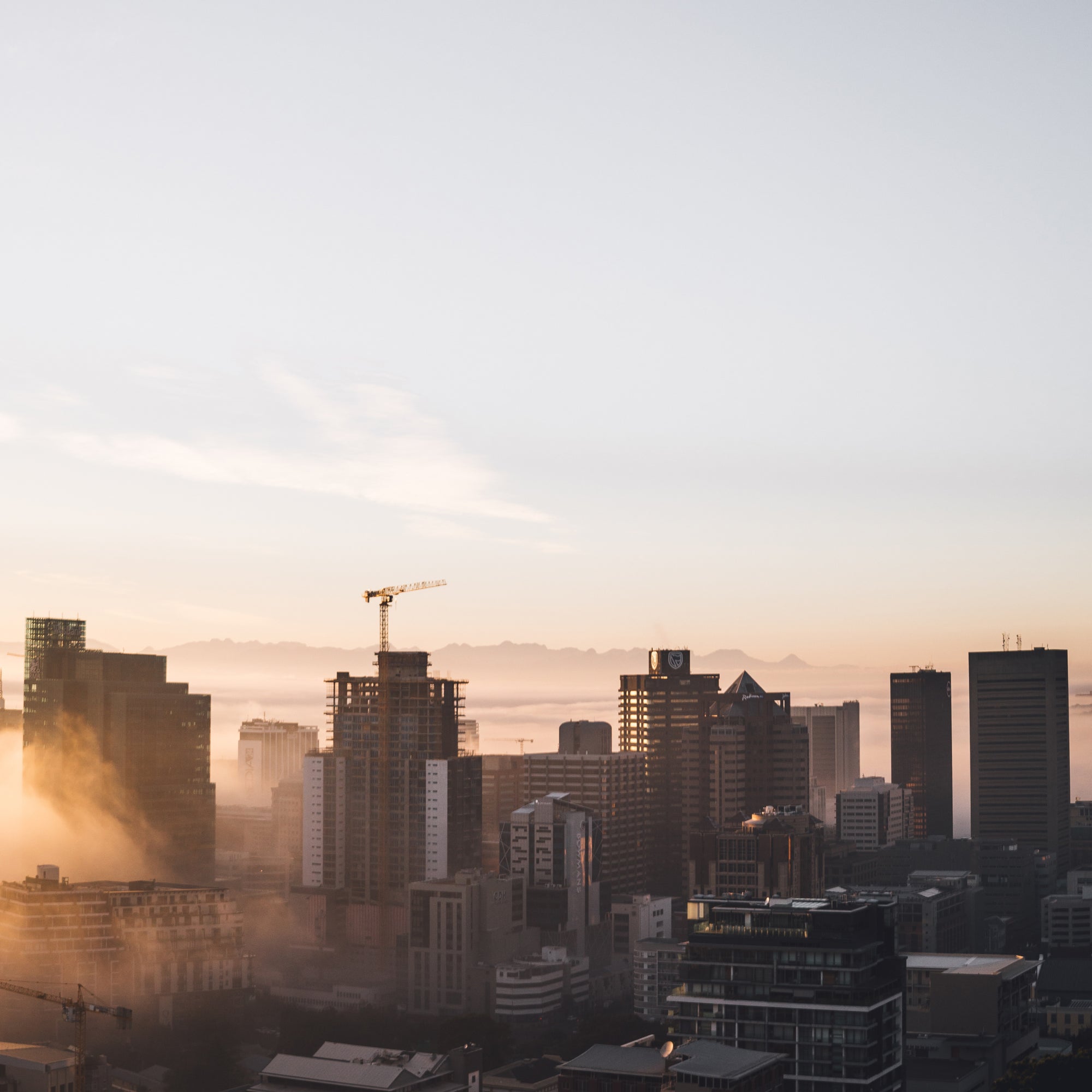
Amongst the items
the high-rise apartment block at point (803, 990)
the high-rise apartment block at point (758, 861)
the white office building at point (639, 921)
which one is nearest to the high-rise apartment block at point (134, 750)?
the white office building at point (639, 921)

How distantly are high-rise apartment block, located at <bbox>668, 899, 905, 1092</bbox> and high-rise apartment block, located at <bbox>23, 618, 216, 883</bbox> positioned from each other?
117473mm

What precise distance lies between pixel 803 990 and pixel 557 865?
78.8m

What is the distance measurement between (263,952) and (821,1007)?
293 ft

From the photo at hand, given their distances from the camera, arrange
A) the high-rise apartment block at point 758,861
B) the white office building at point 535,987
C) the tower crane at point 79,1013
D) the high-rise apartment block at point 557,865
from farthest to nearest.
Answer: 1. the high-rise apartment block at point 758,861
2. the high-rise apartment block at point 557,865
3. the white office building at point 535,987
4. the tower crane at point 79,1013

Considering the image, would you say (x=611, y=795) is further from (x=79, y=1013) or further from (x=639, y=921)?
(x=79, y=1013)

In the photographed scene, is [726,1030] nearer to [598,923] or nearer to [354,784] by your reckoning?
[598,923]

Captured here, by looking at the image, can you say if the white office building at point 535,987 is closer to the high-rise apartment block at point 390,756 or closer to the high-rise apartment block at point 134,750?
the high-rise apartment block at point 390,756

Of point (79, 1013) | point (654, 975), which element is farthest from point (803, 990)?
point (654, 975)

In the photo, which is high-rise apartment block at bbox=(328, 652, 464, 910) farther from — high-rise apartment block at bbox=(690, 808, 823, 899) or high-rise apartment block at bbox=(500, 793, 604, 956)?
high-rise apartment block at bbox=(690, 808, 823, 899)

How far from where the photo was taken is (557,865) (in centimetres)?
15850

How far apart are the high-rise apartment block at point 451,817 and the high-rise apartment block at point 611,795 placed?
22.0 meters

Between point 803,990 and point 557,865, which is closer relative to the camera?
point 803,990

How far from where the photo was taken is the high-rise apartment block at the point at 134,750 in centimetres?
19150

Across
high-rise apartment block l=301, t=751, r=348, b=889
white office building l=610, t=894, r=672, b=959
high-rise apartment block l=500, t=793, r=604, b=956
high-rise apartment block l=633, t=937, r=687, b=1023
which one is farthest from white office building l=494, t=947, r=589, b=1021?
high-rise apartment block l=301, t=751, r=348, b=889
